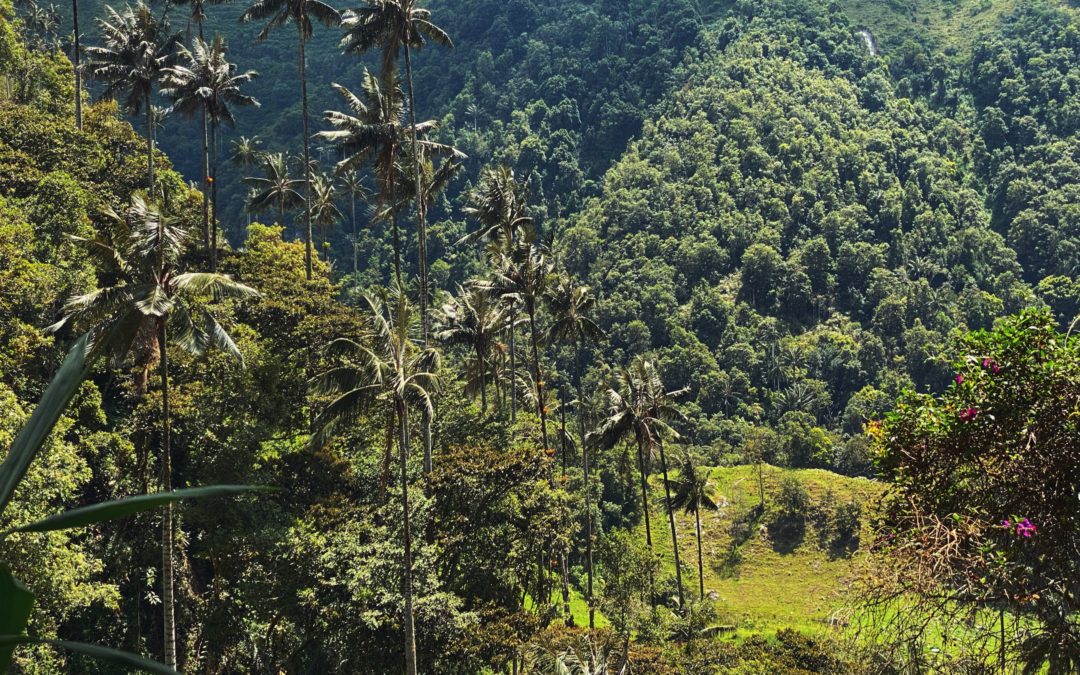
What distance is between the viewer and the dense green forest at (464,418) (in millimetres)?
8930

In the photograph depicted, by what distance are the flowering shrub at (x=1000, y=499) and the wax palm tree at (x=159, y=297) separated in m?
16.0

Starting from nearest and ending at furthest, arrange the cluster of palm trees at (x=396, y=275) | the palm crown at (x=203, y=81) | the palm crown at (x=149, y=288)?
1. the palm crown at (x=149, y=288)
2. the cluster of palm trees at (x=396, y=275)
3. the palm crown at (x=203, y=81)

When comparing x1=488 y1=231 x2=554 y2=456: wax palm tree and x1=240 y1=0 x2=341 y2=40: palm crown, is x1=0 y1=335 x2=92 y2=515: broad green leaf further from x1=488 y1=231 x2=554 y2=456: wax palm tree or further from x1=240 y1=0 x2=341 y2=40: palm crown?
x1=240 y1=0 x2=341 y2=40: palm crown

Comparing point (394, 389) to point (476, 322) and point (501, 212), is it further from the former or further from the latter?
point (501, 212)

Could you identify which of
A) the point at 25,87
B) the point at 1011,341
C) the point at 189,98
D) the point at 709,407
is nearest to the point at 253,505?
the point at 1011,341

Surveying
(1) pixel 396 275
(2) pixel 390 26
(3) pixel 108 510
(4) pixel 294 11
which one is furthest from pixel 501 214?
(3) pixel 108 510

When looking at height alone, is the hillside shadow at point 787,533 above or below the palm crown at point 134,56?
below

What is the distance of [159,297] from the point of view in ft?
63.6

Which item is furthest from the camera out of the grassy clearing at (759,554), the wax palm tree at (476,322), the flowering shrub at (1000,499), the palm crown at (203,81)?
the grassy clearing at (759,554)

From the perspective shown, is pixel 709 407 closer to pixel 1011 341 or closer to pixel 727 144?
pixel 727 144

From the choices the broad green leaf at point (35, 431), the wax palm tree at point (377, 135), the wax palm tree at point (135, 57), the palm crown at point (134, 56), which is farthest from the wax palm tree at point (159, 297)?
the palm crown at point (134, 56)

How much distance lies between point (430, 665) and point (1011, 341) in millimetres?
20304

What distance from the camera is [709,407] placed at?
110 m

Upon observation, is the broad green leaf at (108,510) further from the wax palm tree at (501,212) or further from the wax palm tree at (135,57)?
the wax palm tree at (135,57)
